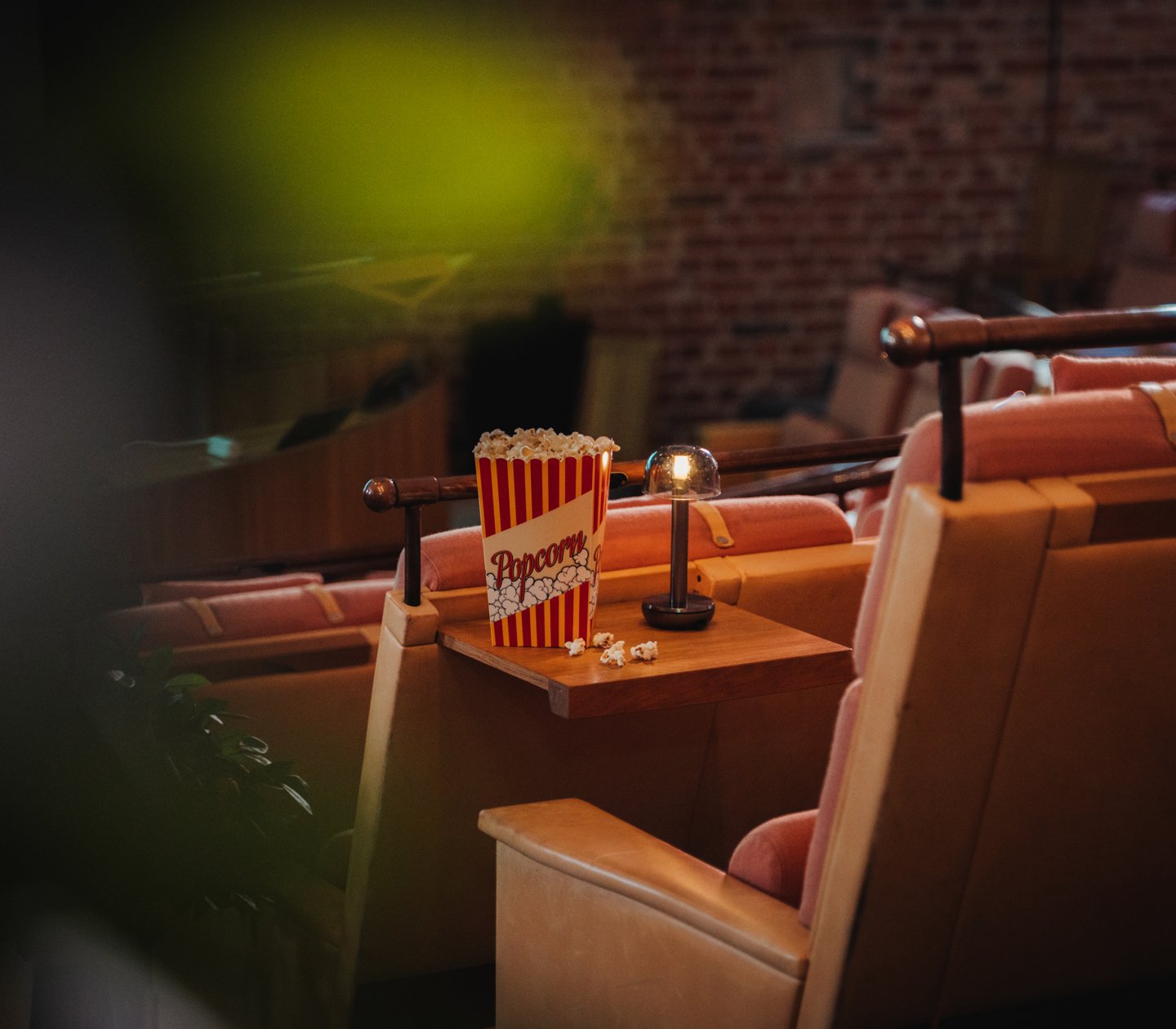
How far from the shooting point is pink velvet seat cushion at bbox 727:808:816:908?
1353 mm

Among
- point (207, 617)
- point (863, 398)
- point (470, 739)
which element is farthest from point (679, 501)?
point (863, 398)

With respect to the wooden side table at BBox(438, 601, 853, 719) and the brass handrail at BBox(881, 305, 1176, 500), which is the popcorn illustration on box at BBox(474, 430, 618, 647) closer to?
the wooden side table at BBox(438, 601, 853, 719)

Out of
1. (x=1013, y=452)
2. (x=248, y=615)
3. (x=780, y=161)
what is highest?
(x=1013, y=452)

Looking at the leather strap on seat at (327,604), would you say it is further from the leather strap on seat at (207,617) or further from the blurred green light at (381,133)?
the blurred green light at (381,133)

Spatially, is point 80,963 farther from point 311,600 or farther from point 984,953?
point 984,953

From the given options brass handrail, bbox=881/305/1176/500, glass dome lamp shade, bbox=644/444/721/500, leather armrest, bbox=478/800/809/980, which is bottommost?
Result: leather armrest, bbox=478/800/809/980

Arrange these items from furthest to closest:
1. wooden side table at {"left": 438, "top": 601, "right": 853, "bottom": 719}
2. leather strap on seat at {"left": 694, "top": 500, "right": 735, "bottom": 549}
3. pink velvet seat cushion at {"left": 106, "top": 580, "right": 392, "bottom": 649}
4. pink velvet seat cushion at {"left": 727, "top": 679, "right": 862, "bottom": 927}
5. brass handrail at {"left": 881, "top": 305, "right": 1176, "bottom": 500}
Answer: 1. pink velvet seat cushion at {"left": 106, "top": 580, "right": 392, "bottom": 649}
2. leather strap on seat at {"left": 694, "top": 500, "right": 735, "bottom": 549}
3. wooden side table at {"left": 438, "top": 601, "right": 853, "bottom": 719}
4. pink velvet seat cushion at {"left": 727, "top": 679, "right": 862, "bottom": 927}
5. brass handrail at {"left": 881, "top": 305, "right": 1176, "bottom": 500}

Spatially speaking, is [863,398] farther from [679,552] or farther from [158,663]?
[158,663]

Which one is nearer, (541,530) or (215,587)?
(541,530)

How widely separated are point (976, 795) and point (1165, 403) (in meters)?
0.38

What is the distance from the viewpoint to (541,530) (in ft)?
5.11

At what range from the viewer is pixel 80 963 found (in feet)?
5.39

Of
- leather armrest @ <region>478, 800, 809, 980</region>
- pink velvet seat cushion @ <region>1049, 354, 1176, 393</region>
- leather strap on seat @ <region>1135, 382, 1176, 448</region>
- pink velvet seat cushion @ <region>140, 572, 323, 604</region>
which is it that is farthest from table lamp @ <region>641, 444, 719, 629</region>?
pink velvet seat cushion @ <region>140, 572, 323, 604</region>

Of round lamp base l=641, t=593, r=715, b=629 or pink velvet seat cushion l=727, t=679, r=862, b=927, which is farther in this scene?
round lamp base l=641, t=593, r=715, b=629
